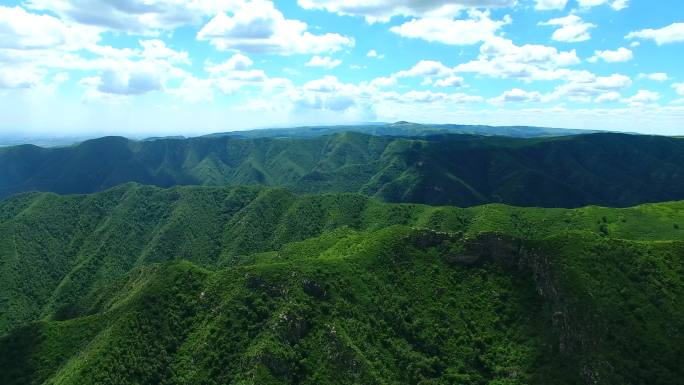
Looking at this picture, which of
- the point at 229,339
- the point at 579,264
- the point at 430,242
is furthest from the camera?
the point at 430,242

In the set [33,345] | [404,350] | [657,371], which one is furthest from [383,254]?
[33,345]

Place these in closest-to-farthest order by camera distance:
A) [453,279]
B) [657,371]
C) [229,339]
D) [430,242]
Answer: [657,371] < [229,339] < [453,279] < [430,242]

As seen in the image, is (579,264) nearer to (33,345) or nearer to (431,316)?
(431,316)

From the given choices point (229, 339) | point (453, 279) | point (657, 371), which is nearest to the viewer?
point (657, 371)

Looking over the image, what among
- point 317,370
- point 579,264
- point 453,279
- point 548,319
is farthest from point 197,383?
point 579,264

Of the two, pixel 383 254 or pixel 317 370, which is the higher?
pixel 383 254

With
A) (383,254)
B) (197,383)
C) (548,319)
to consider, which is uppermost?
(383,254)

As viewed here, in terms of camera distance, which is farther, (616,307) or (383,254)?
(383,254)

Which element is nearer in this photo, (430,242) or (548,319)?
(548,319)

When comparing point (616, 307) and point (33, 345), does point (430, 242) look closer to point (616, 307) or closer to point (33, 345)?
point (616, 307)
